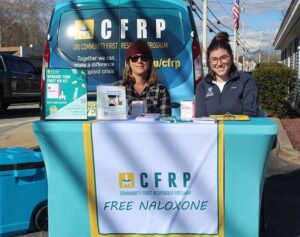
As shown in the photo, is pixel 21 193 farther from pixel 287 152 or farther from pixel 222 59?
pixel 287 152

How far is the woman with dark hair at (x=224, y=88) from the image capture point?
3957mm

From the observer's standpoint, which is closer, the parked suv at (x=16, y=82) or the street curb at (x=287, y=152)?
the street curb at (x=287, y=152)

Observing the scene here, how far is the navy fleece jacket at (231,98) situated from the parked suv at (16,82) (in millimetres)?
12826

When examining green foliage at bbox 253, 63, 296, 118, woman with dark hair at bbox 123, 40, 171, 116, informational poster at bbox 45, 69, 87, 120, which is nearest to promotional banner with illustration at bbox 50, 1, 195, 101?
woman with dark hair at bbox 123, 40, 171, 116

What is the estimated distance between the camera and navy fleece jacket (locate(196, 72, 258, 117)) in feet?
12.9

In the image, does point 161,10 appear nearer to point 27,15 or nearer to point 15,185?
point 15,185

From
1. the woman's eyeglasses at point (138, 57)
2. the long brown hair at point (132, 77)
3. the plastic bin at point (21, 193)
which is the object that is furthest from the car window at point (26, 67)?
the woman's eyeglasses at point (138, 57)

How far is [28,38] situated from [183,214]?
233 ft

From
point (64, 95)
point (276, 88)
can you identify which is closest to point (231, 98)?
point (64, 95)

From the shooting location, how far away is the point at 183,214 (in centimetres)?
322

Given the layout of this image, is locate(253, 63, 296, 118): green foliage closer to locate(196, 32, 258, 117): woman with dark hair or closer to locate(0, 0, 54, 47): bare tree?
locate(196, 32, 258, 117): woman with dark hair

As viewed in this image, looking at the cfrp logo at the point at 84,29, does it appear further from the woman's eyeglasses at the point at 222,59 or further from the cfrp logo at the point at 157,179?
the cfrp logo at the point at 157,179

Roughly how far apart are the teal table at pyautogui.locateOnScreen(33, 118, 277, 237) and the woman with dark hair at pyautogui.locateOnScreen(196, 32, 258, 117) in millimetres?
700

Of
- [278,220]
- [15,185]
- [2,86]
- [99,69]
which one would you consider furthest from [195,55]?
[2,86]
